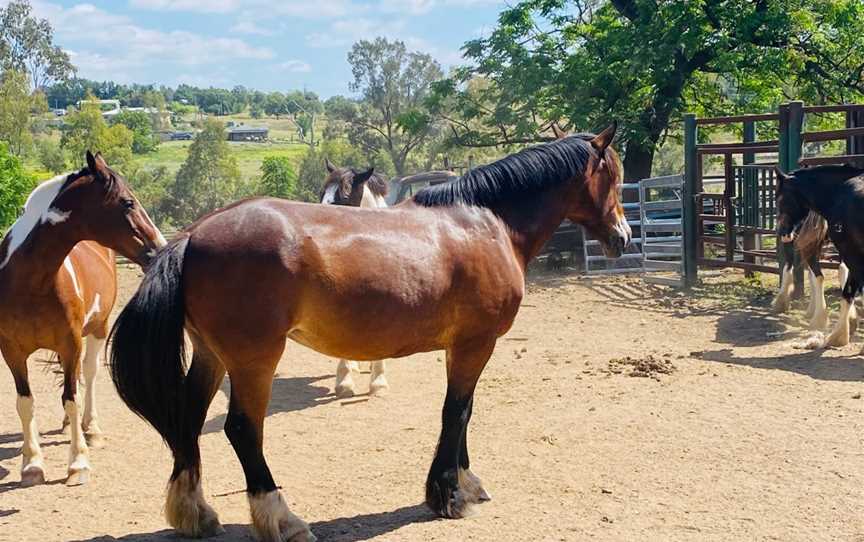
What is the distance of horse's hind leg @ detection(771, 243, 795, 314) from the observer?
10.3 metres

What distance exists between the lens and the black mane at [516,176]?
4.94 m

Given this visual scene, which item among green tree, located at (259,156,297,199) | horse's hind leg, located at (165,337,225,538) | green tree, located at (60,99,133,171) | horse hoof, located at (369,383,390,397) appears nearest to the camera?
horse's hind leg, located at (165,337,225,538)

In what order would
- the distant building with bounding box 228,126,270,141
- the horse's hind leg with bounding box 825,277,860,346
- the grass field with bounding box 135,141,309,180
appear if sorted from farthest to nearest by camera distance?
the distant building with bounding box 228,126,270,141 < the grass field with bounding box 135,141,309,180 < the horse's hind leg with bounding box 825,277,860,346

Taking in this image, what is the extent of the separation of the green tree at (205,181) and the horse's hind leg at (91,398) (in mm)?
28369

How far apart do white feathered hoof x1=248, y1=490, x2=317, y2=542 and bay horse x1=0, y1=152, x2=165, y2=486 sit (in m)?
1.81

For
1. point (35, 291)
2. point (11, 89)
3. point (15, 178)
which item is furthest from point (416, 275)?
point (11, 89)

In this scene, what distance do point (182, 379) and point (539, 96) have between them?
1331cm

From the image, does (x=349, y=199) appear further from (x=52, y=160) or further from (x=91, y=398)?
(x=52, y=160)

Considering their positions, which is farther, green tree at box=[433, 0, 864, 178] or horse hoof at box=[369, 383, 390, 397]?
green tree at box=[433, 0, 864, 178]

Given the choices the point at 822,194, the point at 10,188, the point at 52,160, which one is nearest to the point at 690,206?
the point at 822,194

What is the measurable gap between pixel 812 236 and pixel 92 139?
3329cm

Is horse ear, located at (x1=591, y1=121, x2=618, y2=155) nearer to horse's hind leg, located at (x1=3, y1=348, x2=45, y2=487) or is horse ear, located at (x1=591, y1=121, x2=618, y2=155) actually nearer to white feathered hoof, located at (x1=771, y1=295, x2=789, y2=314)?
horse's hind leg, located at (x1=3, y1=348, x2=45, y2=487)

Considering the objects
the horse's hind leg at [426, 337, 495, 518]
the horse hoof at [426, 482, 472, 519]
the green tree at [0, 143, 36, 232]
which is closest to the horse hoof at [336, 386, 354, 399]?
the horse's hind leg at [426, 337, 495, 518]

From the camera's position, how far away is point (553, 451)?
18.4 feet
